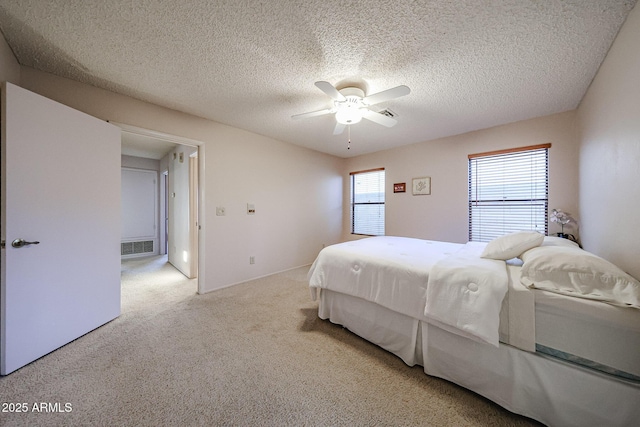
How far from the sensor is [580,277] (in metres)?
1.20

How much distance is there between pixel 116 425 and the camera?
1233 millimetres

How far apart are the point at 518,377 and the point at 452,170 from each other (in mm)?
3092

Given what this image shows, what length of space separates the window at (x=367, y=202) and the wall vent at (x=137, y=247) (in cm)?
514

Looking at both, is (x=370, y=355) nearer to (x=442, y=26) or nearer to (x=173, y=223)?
(x=442, y=26)

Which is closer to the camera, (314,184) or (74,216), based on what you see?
(74,216)

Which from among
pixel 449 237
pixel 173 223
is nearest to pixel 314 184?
pixel 449 237

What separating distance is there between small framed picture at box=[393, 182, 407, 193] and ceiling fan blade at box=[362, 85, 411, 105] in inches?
102

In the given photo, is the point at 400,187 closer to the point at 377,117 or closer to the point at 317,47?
the point at 377,117

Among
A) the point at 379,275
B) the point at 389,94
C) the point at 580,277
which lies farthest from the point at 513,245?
the point at 389,94

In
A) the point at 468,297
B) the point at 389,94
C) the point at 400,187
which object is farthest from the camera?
the point at 400,187

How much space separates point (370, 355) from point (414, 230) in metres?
2.82

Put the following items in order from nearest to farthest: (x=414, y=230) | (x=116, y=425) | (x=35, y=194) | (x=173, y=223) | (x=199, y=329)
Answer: (x=116, y=425)
(x=35, y=194)
(x=199, y=329)
(x=414, y=230)
(x=173, y=223)

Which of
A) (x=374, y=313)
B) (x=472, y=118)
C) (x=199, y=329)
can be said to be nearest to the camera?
(x=374, y=313)

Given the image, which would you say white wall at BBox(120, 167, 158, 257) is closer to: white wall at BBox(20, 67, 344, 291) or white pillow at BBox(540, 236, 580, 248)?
white wall at BBox(20, 67, 344, 291)
